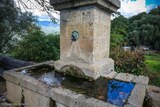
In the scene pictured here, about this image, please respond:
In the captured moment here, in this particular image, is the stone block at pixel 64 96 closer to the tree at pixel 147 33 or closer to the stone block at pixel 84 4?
the stone block at pixel 84 4

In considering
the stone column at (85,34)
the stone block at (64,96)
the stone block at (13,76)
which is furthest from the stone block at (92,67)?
the stone block at (13,76)

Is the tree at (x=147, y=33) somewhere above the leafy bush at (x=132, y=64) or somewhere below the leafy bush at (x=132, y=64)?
above

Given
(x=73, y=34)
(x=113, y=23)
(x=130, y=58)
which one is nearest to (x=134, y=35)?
(x=113, y=23)

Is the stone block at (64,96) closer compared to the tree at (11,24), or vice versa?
the stone block at (64,96)

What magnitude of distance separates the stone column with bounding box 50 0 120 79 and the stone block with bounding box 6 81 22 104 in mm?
948

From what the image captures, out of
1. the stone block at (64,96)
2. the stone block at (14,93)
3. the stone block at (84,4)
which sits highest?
the stone block at (84,4)

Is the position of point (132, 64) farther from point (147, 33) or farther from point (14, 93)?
point (147, 33)

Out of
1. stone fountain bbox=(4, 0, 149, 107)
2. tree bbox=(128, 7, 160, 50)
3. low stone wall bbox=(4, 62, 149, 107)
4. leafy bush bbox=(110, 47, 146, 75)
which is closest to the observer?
low stone wall bbox=(4, 62, 149, 107)

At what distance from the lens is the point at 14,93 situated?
293cm

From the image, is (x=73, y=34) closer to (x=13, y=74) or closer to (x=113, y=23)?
(x=13, y=74)

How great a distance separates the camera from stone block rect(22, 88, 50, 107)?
2.31 metres

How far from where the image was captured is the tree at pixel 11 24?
5.98 meters

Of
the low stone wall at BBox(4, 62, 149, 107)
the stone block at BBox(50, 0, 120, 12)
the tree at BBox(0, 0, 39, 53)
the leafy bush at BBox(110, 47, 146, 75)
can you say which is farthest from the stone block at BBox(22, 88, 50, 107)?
the tree at BBox(0, 0, 39, 53)

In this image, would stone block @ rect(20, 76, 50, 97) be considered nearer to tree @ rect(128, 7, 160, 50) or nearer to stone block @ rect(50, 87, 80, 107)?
stone block @ rect(50, 87, 80, 107)
